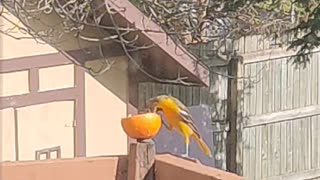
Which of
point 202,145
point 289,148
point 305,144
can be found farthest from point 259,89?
point 202,145

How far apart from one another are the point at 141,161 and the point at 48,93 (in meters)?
2.70

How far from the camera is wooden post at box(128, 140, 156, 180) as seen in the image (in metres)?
2.67

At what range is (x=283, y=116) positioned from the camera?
24.9ft

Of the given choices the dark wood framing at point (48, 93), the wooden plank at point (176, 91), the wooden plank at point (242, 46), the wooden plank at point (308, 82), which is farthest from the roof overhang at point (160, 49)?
the wooden plank at point (308, 82)

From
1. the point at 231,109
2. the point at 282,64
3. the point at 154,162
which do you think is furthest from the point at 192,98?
the point at 154,162

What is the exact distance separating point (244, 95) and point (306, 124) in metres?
0.88

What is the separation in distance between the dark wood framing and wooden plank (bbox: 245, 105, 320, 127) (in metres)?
2.13

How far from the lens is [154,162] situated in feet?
8.80

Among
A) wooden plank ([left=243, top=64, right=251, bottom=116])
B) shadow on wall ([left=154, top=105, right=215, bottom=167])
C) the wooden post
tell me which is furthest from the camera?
wooden plank ([left=243, top=64, right=251, bottom=116])

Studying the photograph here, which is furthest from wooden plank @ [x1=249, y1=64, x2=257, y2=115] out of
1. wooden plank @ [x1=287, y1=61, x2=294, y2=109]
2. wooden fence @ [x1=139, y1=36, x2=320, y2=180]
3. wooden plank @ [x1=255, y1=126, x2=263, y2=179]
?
wooden plank @ [x1=287, y1=61, x2=294, y2=109]

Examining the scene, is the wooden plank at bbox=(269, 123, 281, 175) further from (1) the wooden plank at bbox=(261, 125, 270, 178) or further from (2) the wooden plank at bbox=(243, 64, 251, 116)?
(2) the wooden plank at bbox=(243, 64, 251, 116)

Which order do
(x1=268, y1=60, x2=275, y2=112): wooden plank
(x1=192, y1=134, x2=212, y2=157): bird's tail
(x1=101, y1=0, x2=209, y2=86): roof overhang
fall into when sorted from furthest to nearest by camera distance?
(x1=268, y1=60, x2=275, y2=112): wooden plank → (x1=192, y1=134, x2=212, y2=157): bird's tail → (x1=101, y1=0, x2=209, y2=86): roof overhang

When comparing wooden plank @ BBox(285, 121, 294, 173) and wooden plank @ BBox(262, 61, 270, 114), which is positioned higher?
wooden plank @ BBox(262, 61, 270, 114)

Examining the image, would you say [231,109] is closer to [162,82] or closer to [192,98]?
[192,98]
